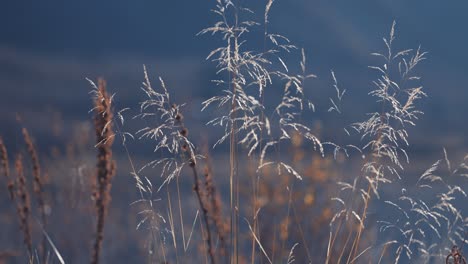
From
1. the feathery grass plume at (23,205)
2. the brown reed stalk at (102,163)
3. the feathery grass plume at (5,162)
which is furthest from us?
the feathery grass plume at (23,205)

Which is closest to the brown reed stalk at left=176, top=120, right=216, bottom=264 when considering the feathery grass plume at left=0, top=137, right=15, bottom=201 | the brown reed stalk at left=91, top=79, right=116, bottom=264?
the brown reed stalk at left=91, top=79, right=116, bottom=264

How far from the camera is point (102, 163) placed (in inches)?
100

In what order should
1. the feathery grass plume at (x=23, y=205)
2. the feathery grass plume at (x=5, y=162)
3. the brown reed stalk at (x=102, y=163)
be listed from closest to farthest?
the brown reed stalk at (x=102, y=163) → the feathery grass plume at (x=5, y=162) → the feathery grass plume at (x=23, y=205)

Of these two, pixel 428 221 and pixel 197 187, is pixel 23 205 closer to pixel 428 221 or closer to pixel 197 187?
pixel 197 187

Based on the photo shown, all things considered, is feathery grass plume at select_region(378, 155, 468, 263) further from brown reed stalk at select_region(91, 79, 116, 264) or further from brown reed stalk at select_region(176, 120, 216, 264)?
brown reed stalk at select_region(91, 79, 116, 264)

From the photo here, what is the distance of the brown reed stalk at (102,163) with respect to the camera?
2.48m

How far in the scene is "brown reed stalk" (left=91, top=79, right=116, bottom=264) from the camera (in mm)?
2482

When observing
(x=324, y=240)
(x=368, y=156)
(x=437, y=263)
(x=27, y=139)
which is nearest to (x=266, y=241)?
(x=324, y=240)

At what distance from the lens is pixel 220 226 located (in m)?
2.89

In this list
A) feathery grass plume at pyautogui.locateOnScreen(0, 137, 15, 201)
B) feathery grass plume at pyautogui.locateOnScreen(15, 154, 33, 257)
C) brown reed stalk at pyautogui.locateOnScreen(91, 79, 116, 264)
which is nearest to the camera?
brown reed stalk at pyautogui.locateOnScreen(91, 79, 116, 264)

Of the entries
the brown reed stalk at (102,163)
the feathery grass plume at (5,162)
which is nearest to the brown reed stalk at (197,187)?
the brown reed stalk at (102,163)

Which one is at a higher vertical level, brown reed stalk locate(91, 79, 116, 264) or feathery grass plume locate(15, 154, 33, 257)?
brown reed stalk locate(91, 79, 116, 264)

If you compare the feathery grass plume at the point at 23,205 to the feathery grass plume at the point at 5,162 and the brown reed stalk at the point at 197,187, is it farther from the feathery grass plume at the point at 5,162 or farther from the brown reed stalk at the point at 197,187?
the brown reed stalk at the point at 197,187

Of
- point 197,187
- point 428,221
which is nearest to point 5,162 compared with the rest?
point 197,187
